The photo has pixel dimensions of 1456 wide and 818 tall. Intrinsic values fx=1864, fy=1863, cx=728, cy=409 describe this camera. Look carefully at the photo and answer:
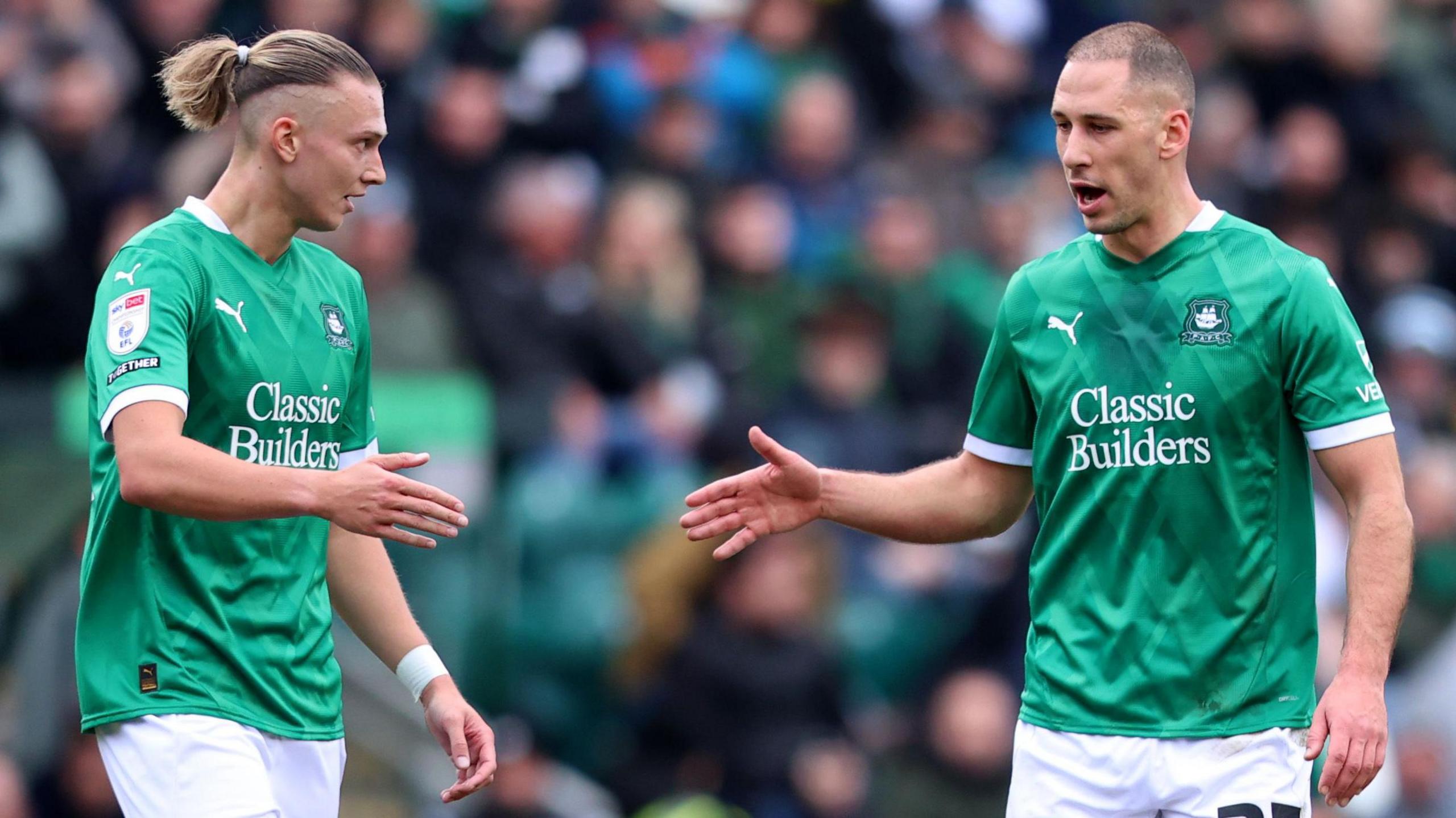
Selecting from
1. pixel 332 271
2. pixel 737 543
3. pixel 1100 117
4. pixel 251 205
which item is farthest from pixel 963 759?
pixel 251 205

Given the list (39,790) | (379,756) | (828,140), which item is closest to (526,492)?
(379,756)

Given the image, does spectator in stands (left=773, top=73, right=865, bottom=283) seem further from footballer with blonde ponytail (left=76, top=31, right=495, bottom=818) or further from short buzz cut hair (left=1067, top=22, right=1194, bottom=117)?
footballer with blonde ponytail (left=76, top=31, right=495, bottom=818)

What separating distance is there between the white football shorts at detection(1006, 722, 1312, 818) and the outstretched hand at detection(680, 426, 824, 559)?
3.01ft

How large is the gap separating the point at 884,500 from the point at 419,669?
1.35 m

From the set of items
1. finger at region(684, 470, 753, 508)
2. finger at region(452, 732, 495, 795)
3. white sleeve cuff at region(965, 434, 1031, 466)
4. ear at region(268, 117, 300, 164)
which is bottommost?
finger at region(452, 732, 495, 795)

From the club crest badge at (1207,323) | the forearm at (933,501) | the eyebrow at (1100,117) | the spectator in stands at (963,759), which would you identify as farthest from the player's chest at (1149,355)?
the spectator in stands at (963,759)

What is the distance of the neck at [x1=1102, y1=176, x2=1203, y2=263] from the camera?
4.84 meters

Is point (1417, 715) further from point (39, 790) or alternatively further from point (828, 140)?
point (39, 790)

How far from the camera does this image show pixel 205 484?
4.28m

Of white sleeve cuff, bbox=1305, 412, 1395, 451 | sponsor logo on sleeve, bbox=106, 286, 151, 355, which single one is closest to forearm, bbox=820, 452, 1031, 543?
white sleeve cuff, bbox=1305, 412, 1395, 451

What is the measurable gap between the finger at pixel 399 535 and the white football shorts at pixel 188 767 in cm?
66

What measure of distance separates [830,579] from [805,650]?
1.66 ft

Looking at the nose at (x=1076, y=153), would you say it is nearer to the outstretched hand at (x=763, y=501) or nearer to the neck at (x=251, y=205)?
the outstretched hand at (x=763, y=501)

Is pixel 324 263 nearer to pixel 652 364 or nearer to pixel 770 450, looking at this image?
pixel 770 450
